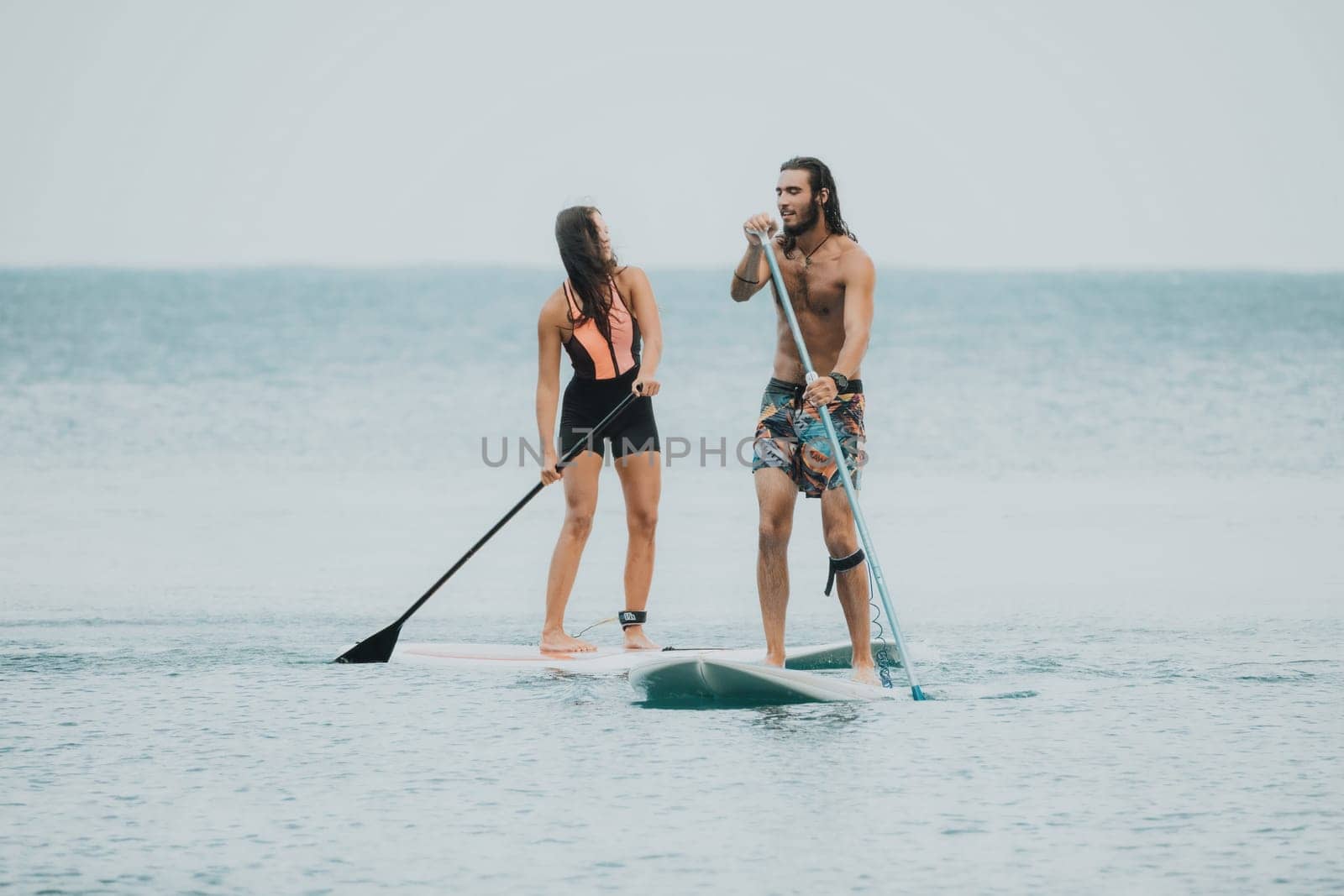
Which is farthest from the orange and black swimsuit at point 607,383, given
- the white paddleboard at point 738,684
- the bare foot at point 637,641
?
the white paddleboard at point 738,684

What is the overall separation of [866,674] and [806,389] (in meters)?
1.15

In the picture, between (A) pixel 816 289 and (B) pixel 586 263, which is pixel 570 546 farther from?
(A) pixel 816 289

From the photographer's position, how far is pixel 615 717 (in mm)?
6695

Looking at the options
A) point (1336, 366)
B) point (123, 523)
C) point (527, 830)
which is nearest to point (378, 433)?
point (123, 523)

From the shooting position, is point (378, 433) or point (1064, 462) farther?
point (378, 433)

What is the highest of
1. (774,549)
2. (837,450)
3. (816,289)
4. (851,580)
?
(816,289)

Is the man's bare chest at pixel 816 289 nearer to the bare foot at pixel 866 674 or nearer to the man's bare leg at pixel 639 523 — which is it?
the man's bare leg at pixel 639 523

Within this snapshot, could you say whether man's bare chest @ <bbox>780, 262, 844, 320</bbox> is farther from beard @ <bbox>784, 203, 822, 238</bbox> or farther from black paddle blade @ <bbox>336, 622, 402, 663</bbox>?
black paddle blade @ <bbox>336, 622, 402, 663</bbox>

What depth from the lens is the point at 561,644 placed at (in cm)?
795

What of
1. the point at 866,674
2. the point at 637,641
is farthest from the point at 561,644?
the point at 866,674

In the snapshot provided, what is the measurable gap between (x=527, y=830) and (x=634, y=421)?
3.09 metres

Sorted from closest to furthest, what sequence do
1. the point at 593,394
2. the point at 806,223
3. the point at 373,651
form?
the point at 806,223, the point at 373,651, the point at 593,394

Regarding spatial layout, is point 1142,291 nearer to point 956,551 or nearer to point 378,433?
point 378,433

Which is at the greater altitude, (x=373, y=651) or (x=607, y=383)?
(x=607, y=383)
